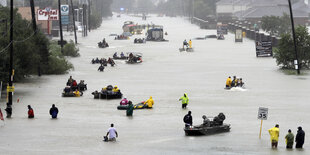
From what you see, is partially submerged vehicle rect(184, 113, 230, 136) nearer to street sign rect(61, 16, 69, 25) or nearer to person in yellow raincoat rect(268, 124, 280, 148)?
person in yellow raincoat rect(268, 124, 280, 148)

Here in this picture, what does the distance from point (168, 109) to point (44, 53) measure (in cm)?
2254

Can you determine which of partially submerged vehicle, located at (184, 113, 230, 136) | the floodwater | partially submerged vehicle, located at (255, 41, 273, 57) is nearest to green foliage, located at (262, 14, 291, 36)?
partially submerged vehicle, located at (255, 41, 273, 57)

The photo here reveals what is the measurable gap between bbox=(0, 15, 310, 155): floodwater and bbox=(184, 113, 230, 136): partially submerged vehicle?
369mm

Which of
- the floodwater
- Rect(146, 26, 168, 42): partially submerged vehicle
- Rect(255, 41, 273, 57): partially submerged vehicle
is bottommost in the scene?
the floodwater

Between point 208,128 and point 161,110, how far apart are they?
32.0ft

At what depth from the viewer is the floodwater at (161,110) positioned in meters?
28.9

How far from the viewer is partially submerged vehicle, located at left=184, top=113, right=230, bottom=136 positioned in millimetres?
30875

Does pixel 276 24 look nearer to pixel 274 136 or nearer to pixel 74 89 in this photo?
pixel 74 89

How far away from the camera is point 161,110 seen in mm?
40625

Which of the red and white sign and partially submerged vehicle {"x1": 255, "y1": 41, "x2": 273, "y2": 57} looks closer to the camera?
partially submerged vehicle {"x1": 255, "y1": 41, "x2": 273, "y2": 57}

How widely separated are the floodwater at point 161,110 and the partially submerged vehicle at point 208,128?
0.37 metres

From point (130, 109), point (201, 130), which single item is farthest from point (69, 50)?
point (201, 130)

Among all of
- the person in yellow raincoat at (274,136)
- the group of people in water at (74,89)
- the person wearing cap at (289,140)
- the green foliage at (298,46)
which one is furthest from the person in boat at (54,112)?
the green foliage at (298,46)

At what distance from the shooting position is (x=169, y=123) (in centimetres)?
3525
